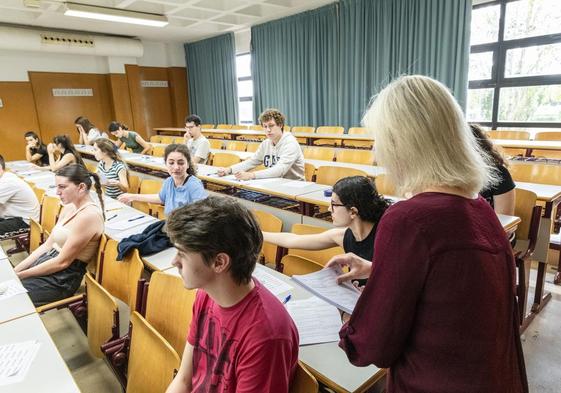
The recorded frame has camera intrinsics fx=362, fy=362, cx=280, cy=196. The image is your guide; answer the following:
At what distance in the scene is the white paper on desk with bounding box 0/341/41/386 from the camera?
112cm

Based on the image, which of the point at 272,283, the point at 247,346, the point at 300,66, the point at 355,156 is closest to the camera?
the point at 247,346

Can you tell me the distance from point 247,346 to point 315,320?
1.62ft

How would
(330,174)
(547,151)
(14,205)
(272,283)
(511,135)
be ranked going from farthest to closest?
(511,135), (547,151), (330,174), (14,205), (272,283)

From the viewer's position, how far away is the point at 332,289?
1381mm

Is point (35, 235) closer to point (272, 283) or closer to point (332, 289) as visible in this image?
point (272, 283)

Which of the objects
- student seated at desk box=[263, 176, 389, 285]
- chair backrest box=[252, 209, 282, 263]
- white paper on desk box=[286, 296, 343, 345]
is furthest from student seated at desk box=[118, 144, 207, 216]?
white paper on desk box=[286, 296, 343, 345]

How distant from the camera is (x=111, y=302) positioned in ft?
5.38

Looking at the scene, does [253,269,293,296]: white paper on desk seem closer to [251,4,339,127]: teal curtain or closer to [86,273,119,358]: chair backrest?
[86,273,119,358]: chair backrest

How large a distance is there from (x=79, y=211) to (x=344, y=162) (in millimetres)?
3146

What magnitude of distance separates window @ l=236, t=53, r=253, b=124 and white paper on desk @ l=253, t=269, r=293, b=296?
8.31 metres

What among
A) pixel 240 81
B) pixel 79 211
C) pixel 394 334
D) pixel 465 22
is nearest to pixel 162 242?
pixel 79 211

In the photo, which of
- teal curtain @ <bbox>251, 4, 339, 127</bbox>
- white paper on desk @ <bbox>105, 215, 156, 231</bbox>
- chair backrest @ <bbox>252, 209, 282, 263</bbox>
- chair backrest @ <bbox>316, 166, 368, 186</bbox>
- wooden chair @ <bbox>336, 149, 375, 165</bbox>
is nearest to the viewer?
chair backrest @ <bbox>252, 209, 282, 263</bbox>

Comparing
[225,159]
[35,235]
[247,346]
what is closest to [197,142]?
[225,159]

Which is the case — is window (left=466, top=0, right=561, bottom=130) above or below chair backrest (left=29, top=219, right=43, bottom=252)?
above
